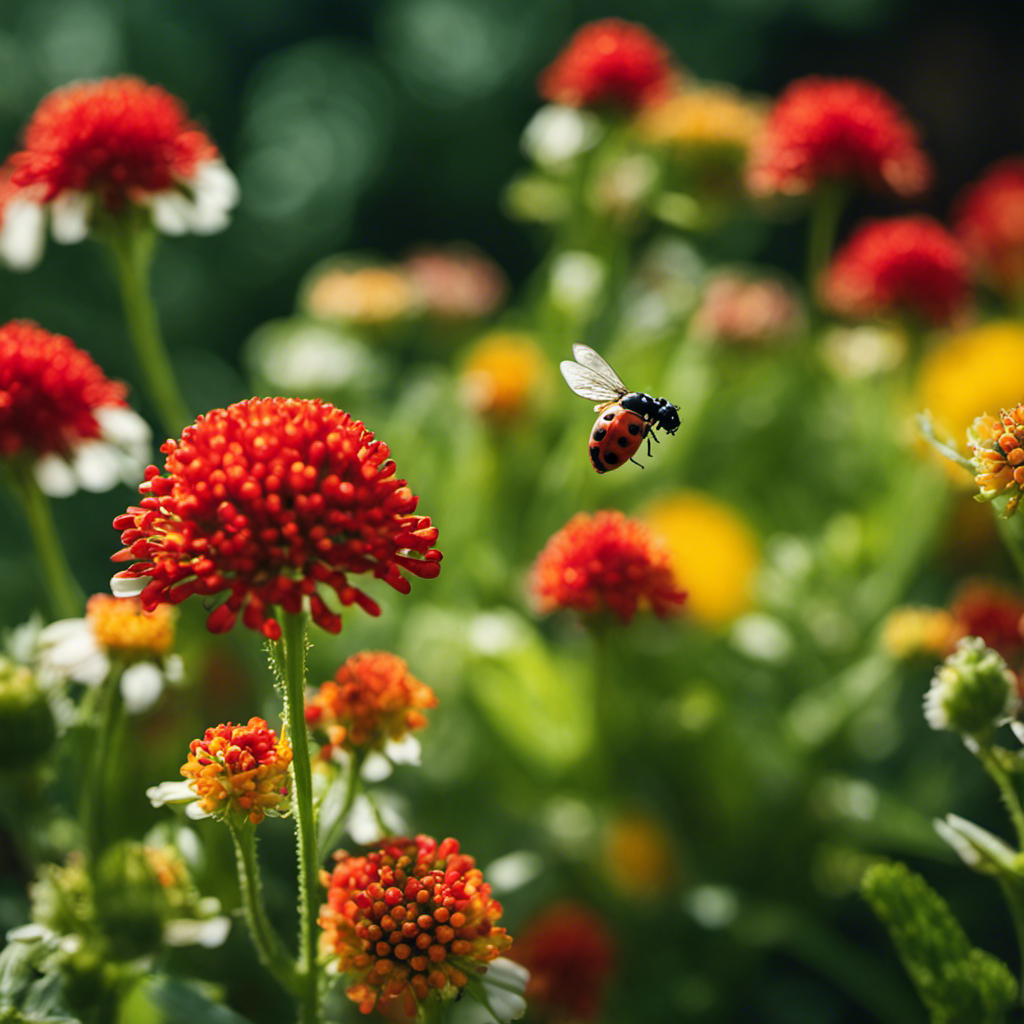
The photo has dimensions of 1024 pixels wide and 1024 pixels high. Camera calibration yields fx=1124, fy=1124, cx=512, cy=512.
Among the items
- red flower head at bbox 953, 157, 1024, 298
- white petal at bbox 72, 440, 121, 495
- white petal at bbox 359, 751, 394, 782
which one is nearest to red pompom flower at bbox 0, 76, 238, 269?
white petal at bbox 72, 440, 121, 495

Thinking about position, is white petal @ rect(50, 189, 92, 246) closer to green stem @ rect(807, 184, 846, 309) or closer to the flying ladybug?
the flying ladybug

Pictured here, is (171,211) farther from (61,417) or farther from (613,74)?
(613,74)

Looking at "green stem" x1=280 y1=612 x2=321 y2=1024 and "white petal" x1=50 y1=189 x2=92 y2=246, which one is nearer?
"green stem" x1=280 y1=612 x2=321 y2=1024

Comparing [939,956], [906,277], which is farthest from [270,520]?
[906,277]

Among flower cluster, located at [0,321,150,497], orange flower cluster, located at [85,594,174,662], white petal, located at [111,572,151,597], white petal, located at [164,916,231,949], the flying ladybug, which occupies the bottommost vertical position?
white petal, located at [164,916,231,949]

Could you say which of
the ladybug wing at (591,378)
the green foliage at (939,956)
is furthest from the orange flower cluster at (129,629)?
the green foliage at (939,956)

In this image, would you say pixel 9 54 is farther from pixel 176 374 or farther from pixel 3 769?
pixel 3 769
